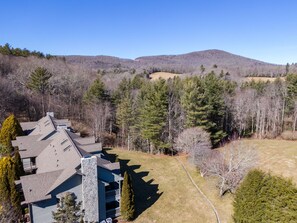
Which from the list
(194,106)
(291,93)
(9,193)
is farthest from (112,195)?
(291,93)

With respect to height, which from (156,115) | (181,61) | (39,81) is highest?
(181,61)

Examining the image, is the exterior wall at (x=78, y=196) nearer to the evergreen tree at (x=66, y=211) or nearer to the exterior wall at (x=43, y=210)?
the exterior wall at (x=43, y=210)

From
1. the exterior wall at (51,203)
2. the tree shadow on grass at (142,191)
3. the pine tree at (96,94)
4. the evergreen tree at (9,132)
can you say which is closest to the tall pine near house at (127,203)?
the tree shadow on grass at (142,191)

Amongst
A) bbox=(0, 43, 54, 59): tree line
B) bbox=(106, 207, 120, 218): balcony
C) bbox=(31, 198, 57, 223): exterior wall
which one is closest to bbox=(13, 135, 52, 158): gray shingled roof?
bbox=(31, 198, 57, 223): exterior wall

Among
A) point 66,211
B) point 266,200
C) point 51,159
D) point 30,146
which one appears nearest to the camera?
point 266,200

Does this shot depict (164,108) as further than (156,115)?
Yes

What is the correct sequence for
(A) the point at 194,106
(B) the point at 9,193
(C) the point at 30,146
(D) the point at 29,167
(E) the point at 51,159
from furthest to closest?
(A) the point at 194,106
(C) the point at 30,146
(D) the point at 29,167
(E) the point at 51,159
(B) the point at 9,193

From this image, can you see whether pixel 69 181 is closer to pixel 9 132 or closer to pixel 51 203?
pixel 51 203
